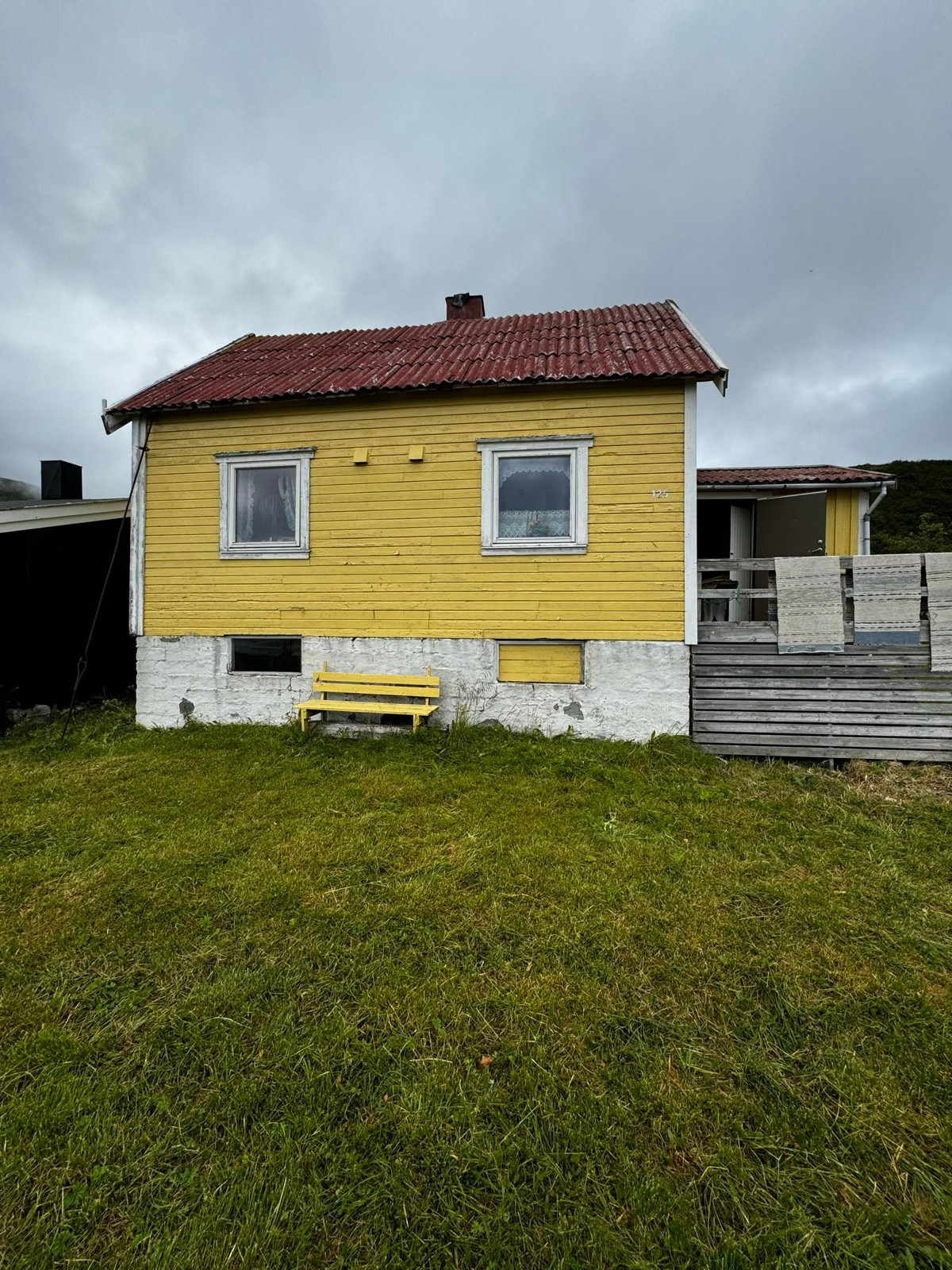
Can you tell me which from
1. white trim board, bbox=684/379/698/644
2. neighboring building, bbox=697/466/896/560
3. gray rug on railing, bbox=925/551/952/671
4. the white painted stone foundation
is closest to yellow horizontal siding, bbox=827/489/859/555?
neighboring building, bbox=697/466/896/560

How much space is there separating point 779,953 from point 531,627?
15.8 ft

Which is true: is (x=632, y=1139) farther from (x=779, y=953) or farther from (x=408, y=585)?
(x=408, y=585)

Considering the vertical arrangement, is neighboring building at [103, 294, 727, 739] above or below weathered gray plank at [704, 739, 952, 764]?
above

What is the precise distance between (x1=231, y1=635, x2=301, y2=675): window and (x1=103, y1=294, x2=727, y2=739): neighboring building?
4 cm

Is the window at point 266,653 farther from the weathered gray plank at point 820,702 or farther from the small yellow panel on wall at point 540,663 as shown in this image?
the weathered gray plank at point 820,702

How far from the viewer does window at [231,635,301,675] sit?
821cm

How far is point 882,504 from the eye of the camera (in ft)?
105

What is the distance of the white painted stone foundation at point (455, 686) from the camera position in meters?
7.18

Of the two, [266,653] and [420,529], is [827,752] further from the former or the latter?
[266,653]

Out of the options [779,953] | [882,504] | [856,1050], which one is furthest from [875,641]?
[882,504]

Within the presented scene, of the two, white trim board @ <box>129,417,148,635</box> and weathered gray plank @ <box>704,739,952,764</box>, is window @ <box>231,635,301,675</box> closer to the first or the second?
white trim board @ <box>129,417,148,635</box>

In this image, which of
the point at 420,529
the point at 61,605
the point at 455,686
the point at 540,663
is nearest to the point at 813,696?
the point at 540,663

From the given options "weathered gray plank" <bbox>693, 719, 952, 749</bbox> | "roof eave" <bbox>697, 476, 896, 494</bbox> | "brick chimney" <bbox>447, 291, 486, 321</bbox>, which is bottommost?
"weathered gray plank" <bbox>693, 719, 952, 749</bbox>

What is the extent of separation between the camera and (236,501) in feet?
27.4
